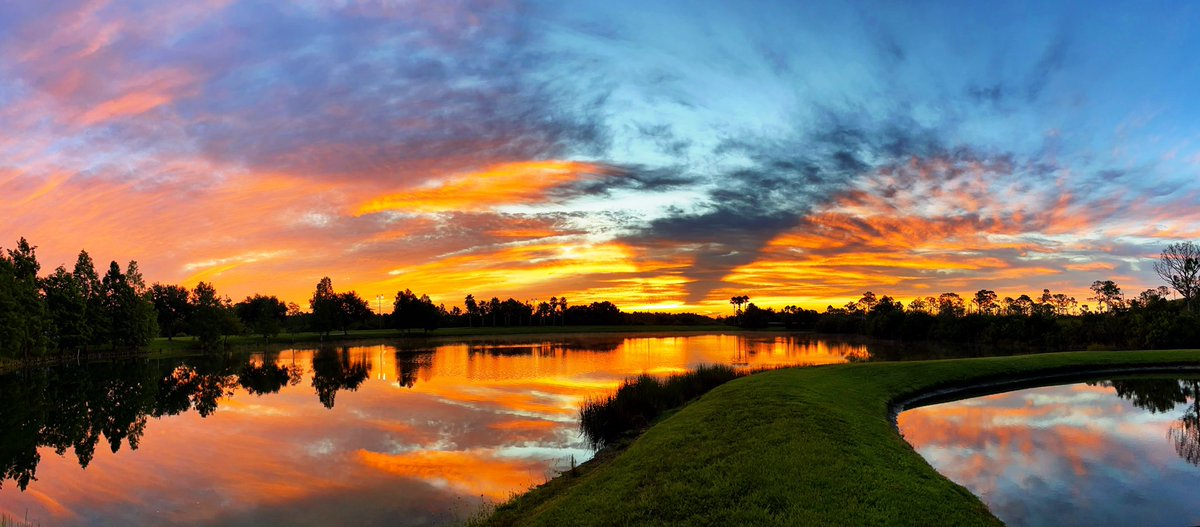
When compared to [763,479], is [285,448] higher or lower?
lower

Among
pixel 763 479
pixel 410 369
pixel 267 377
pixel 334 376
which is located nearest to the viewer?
pixel 763 479

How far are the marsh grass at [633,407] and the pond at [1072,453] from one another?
813 cm

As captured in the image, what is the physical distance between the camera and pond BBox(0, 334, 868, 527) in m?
12.7

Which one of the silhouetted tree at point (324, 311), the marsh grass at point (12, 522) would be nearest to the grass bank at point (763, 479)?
the marsh grass at point (12, 522)

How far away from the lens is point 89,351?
6881 cm

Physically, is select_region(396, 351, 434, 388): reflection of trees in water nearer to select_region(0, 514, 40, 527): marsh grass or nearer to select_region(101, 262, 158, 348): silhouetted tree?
select_region(0, 514, 40, 527): marsh grass

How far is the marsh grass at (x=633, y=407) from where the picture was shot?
19.1 m

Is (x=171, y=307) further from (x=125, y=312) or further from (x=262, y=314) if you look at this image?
(x=125, y=312)

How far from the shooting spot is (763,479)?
900cm

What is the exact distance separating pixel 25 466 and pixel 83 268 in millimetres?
69163

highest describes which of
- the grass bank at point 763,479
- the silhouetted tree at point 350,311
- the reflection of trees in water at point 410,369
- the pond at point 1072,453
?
the silhouetted tree at point 350,311

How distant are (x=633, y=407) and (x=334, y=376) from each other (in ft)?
92.8

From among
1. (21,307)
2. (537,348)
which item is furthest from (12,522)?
(537,348)

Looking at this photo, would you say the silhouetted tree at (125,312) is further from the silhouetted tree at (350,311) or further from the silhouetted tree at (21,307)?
the silhouetted tree at (350,311)
